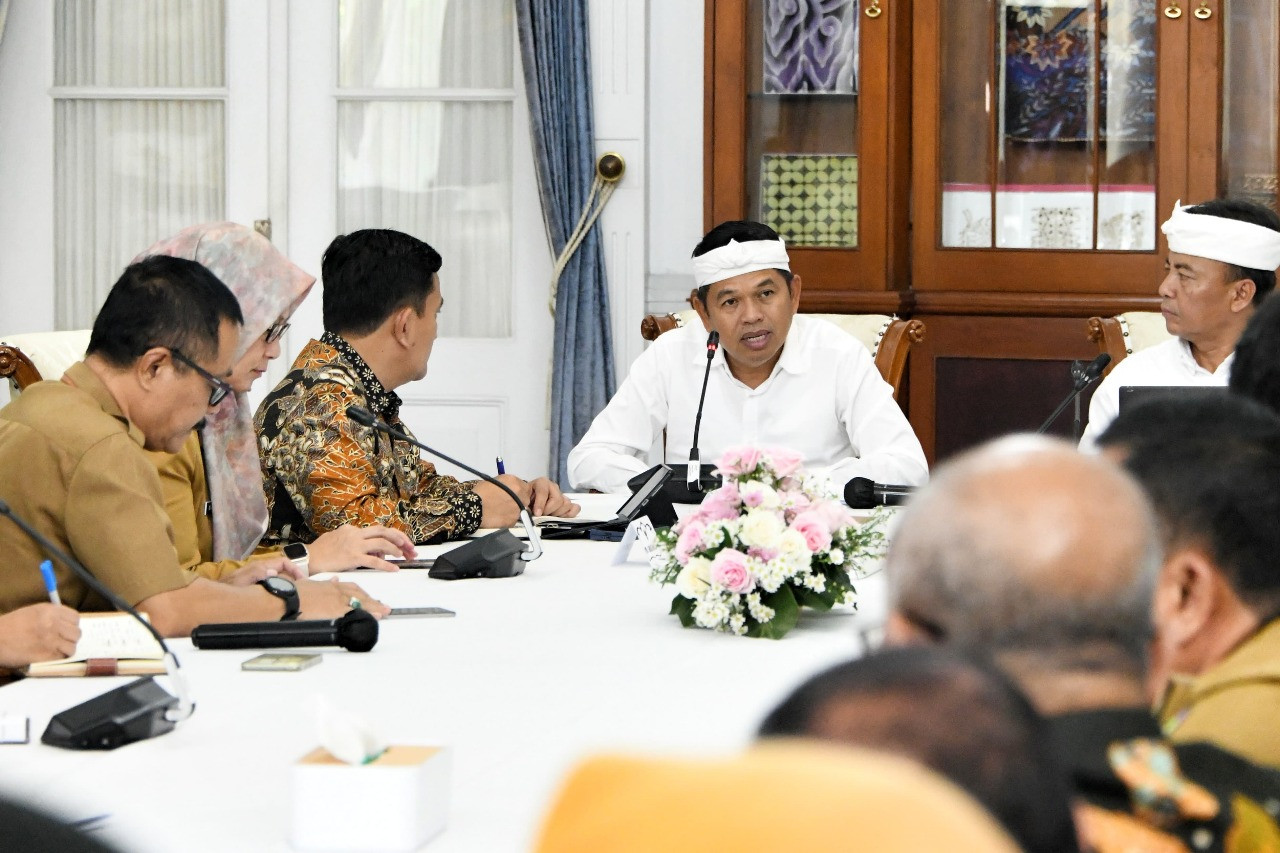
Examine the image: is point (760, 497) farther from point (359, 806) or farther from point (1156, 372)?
point (1156, 372)

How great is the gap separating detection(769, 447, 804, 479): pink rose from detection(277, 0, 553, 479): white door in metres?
3.13

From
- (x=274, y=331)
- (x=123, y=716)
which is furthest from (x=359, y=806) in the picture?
(x=274, y=331)

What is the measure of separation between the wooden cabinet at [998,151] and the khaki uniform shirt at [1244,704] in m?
3.49

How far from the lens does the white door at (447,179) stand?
5.31m

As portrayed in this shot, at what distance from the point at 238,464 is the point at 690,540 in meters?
1.02

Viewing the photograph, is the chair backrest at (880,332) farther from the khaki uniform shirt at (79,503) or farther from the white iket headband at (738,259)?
the khaki uniform shirt at (79,503)

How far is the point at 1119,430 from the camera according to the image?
50.4 inches

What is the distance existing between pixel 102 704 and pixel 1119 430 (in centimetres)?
99

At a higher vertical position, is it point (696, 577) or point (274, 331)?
point (274, 331)

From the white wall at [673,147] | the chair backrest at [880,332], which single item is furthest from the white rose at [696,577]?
the white wall at [673,147]

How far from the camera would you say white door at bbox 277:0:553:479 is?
5312 mm

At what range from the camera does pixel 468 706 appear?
1760mm

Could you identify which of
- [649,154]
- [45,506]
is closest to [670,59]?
[649,154]

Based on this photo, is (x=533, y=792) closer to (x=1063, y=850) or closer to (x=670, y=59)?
(x=1063, y=850)
